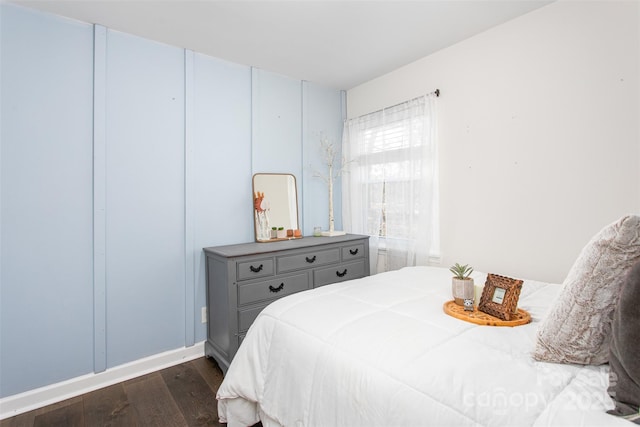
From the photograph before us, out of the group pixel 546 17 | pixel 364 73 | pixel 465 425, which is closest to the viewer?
pixel 465 425

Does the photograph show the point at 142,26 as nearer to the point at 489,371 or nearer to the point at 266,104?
the point at 266,104

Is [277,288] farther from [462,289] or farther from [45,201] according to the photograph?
[45,201]

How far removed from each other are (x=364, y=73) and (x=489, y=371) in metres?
2.90

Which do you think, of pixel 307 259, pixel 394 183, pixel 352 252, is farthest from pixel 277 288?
pixel 394 183

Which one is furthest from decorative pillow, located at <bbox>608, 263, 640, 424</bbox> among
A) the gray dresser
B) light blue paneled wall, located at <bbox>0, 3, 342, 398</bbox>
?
light blue paneled wall, located at <bbox>0, 3, 342, 398</bbox>

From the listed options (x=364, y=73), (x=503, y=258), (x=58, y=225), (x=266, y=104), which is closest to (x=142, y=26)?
(x=266, y=104)

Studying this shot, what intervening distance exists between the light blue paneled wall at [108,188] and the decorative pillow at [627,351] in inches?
99.5

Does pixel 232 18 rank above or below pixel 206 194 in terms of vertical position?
above

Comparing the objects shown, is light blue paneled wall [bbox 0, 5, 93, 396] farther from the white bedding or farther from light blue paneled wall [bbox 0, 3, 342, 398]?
the white bedding

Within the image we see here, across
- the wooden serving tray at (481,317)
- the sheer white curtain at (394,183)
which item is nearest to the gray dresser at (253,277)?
the sheer white curtain at (394,183)

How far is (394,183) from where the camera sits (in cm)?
306

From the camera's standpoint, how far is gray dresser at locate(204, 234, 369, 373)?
2.27 meters

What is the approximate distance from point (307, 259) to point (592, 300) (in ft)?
6.47

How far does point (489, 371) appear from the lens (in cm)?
92
